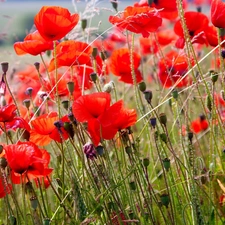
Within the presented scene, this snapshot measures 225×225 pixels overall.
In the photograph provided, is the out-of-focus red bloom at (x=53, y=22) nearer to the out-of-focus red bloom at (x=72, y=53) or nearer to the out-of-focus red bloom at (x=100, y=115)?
the out-of-focus red bloom at (x=72, y=53)

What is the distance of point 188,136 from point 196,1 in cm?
331

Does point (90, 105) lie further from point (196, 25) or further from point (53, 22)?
point (196, 25)

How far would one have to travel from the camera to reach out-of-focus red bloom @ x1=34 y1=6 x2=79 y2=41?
1.47 metres

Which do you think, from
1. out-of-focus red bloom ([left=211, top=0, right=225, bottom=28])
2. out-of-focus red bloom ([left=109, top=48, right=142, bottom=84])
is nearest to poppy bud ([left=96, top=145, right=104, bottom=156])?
out-of-focus red bloom ([left=211, top=0, right=225, bottom=28])

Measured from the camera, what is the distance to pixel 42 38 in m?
1.58

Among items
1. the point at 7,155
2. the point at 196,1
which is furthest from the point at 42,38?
the point at 196,1

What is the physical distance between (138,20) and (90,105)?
0.33 m

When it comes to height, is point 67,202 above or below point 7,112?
below

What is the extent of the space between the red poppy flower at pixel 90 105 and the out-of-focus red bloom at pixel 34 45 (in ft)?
0.95

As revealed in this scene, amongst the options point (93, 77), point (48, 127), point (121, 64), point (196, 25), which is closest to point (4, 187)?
point (48, 127)

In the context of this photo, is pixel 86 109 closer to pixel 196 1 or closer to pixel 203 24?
pixel 203 24

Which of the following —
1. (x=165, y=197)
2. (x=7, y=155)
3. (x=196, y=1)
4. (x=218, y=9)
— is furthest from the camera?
(x=196, y=1)

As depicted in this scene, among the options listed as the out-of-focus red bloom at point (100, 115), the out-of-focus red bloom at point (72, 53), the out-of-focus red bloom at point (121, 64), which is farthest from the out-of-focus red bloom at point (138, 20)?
the out-of-focus red bloom at point (121, 64)

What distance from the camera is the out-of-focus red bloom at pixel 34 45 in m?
1.56
